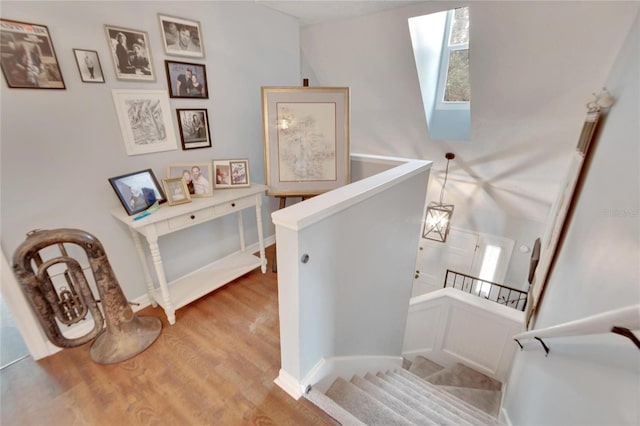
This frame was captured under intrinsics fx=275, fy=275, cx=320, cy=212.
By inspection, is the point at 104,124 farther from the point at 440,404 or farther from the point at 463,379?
the point at 463,379

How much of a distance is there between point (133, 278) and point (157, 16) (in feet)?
6.22

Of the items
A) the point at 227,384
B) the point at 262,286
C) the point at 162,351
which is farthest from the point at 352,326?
the point at 162,351

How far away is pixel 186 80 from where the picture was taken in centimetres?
214

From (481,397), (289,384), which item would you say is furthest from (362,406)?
(481,397)

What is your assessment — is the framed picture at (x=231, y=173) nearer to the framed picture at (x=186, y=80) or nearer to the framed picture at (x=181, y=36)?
the framed picture at (x=186, y=80)

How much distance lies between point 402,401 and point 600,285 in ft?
4.58

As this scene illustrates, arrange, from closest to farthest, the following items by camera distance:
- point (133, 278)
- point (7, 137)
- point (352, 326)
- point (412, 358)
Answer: point (7, 137) < point (352, 326) < point (133, 278) < point (412, 358)

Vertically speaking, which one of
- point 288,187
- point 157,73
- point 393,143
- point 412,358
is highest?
point 157,73

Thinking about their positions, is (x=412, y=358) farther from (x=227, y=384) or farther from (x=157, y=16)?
(x=157, y=16)

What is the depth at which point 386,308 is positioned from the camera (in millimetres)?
2312

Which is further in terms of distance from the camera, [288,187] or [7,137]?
[288,187]

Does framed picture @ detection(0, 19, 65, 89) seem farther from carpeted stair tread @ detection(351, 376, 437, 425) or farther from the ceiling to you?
carpeted stair tread @ detection(351, 376, 437, 425)

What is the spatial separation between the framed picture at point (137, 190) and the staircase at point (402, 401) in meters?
1.60

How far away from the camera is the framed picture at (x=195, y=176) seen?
6.98 feet
